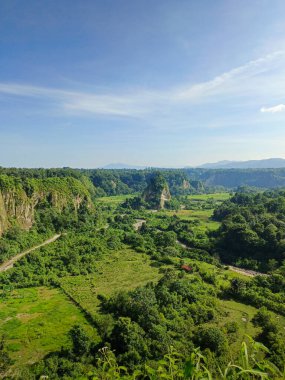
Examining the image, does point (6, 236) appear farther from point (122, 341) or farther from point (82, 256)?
point (122, 341)

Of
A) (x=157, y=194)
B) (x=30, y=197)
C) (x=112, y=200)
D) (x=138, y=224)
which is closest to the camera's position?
(x=30, y=197)

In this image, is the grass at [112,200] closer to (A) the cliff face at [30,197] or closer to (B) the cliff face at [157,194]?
(B) the cliff face at [157,194]

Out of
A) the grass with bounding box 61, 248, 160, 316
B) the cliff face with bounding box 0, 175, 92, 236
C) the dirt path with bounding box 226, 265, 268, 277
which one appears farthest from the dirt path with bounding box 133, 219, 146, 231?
the dirt path with bounding box 226, 265, 268, 277

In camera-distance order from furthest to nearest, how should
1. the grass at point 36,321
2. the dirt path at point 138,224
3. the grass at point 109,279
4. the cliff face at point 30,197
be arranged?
the dirt path at point 138,224 → the cliff face at point 30,197 → the grass at point 109,279 → the grass at point 36,321

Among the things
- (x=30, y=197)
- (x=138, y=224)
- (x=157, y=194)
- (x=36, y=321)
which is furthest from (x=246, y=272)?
(x=157, y=194)

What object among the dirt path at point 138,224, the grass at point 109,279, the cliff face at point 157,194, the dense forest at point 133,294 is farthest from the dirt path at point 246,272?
the cliff face at point 157,194

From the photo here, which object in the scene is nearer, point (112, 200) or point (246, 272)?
point (246, 272)

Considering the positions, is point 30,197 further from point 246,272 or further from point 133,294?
point 246,272
